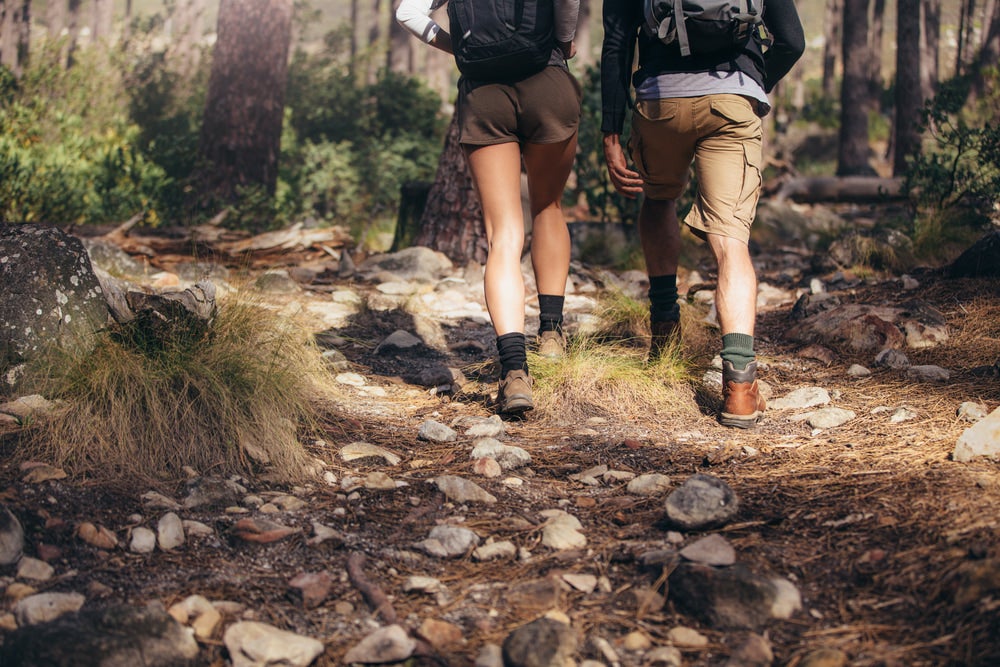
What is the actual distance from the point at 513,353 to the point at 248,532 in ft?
4.55

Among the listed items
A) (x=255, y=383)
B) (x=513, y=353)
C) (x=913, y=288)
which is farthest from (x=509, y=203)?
(x=913, y=288)

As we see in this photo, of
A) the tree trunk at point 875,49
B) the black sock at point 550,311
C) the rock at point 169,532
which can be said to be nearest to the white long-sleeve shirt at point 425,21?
the black sock at point 550,311

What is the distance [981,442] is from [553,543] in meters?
1.37

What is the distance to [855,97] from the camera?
15.0m

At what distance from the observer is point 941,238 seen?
6.59m

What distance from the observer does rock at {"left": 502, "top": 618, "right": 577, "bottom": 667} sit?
189 cm

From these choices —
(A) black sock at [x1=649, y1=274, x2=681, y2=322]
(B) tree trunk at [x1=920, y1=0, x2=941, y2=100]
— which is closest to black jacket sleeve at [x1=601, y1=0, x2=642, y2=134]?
(A) black sock at [x1=649, y1=274, x2=681, y2=322]

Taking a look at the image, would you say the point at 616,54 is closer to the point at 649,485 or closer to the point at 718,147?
the point at 718,147

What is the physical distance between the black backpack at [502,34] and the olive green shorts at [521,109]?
7 cm

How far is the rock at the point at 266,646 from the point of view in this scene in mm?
1928

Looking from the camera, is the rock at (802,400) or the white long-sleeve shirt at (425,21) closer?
the white long-sleeve shirt at (425,21)

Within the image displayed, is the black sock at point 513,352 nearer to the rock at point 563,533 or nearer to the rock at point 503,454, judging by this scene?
the rock at point 503,454

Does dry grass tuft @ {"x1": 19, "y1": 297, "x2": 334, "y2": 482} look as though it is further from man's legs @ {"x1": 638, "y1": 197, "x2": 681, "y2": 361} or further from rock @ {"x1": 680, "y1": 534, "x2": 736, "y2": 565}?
man's legs @ {"x1": 638, "y1": 197, "x2": 681, "y2": 361}

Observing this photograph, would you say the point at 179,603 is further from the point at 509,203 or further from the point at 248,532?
the point at 509,203
